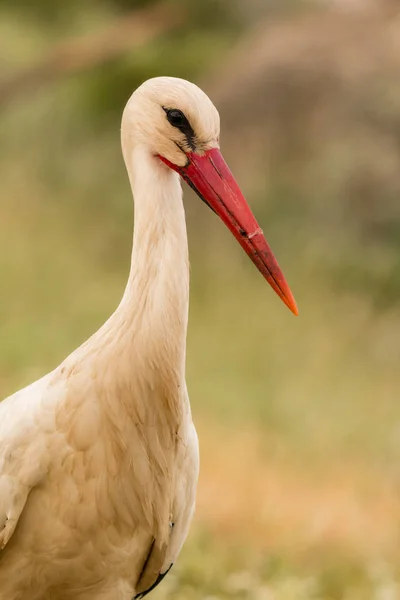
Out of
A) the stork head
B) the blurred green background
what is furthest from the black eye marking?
the blurred green background

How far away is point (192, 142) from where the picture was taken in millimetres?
1270

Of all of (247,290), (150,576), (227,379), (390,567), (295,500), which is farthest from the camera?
(247,290)

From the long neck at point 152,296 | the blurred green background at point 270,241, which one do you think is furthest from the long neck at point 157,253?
the blurred green background at point 270,241

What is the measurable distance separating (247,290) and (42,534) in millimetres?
2197

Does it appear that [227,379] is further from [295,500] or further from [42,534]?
[42,534]

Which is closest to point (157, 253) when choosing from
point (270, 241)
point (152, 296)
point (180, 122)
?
point (152, 296)

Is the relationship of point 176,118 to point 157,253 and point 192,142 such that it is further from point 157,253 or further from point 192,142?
point 157,253

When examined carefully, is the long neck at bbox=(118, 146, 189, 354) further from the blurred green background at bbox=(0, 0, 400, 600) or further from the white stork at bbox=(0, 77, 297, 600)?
the blurred green background at bbox=(0, 0, 400, 600)

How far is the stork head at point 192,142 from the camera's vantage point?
4.06 ft

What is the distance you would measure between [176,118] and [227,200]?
0.13m

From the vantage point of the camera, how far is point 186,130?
1259 mm

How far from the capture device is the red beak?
129 centimetres

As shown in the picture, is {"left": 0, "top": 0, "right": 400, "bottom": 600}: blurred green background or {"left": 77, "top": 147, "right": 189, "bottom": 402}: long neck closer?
{"left": 77, "top": 147, "right": 189, "bottom": 402}: long neck

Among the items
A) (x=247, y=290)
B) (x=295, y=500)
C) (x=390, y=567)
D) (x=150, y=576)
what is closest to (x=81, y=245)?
(x=247, y=290)
